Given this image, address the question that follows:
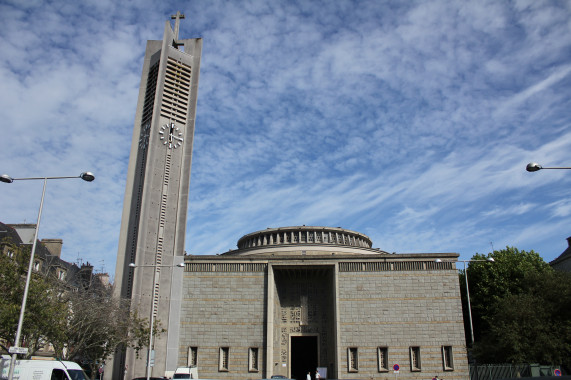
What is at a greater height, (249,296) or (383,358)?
(249,296)

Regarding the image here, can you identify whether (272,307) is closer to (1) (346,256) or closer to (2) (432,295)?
(1) (346,256)

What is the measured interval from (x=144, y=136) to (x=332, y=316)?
22806 millimetres

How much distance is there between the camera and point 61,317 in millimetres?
25312

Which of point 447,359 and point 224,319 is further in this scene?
point 224,319

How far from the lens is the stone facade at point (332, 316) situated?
119 ft

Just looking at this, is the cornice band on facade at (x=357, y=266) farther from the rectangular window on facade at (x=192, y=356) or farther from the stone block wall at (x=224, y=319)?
the rectangular window on facade at (x=192, y=356)

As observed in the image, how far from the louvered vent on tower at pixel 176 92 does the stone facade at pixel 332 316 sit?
1308cm

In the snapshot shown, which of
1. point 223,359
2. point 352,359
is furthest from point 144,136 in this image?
point 352,359

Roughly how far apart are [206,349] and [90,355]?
29.2 ft

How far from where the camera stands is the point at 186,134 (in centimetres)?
4225

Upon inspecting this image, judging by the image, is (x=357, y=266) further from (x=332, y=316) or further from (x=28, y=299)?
(x=28, y=299)

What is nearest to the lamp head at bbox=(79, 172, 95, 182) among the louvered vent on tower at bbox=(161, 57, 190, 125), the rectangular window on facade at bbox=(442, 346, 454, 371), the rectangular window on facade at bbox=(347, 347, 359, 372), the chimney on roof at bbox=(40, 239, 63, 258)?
the louvered vent on tower at bbox=(161, 57, 190, 125)

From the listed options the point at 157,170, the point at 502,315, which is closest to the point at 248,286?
the point at 157,170

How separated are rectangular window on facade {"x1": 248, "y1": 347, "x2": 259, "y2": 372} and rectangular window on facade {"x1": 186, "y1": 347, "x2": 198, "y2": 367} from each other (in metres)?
4.31
